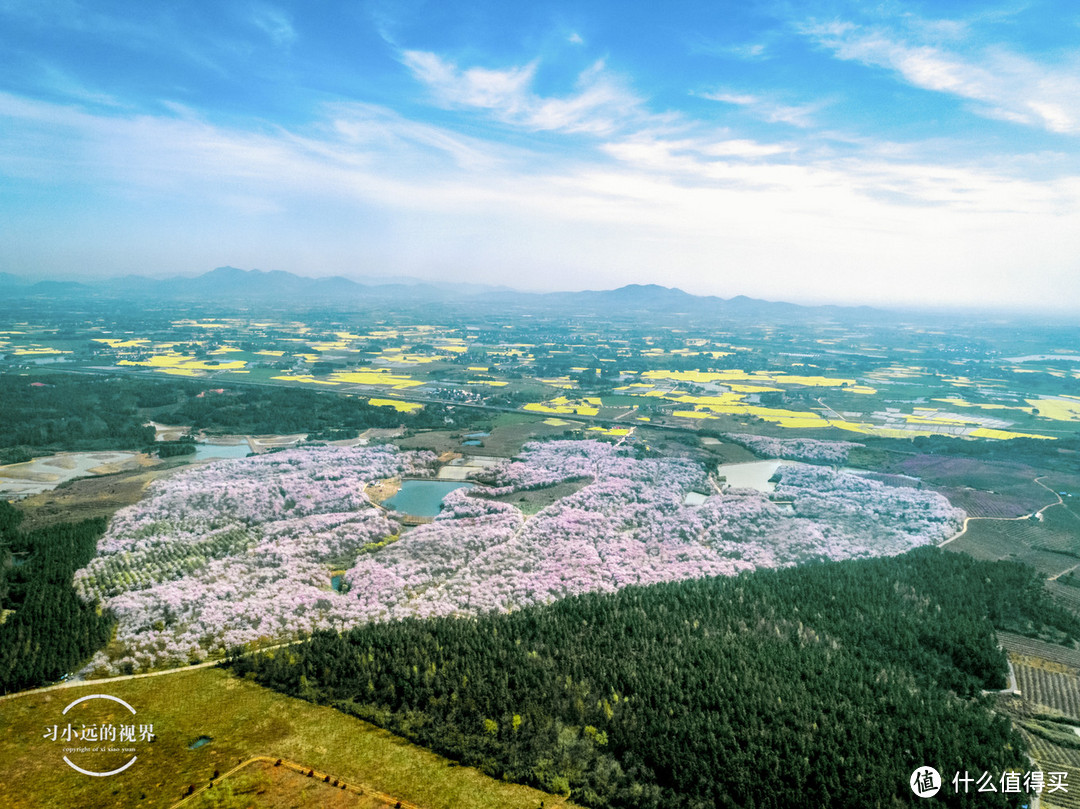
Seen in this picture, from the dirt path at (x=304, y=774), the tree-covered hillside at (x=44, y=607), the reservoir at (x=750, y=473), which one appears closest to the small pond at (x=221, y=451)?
the tree-covered hillside at (x=44, y=607)

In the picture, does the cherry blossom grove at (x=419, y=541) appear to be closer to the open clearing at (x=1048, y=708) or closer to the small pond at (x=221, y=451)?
the small pond at (x=221, y=451)

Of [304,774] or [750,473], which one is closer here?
[304,774]

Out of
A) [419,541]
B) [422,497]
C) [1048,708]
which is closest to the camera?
[1048,708]

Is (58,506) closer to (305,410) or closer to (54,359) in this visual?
(305,410)

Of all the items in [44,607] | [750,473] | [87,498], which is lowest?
[87,498]

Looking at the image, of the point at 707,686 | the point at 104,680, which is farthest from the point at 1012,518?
the point at 104,680

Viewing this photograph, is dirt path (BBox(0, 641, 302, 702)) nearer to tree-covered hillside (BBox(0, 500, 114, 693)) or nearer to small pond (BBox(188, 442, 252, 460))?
tree-covered hillside (BBox(0, 500, 114, 693))

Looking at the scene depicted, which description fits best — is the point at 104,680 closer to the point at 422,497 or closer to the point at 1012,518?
the point at 422,497
